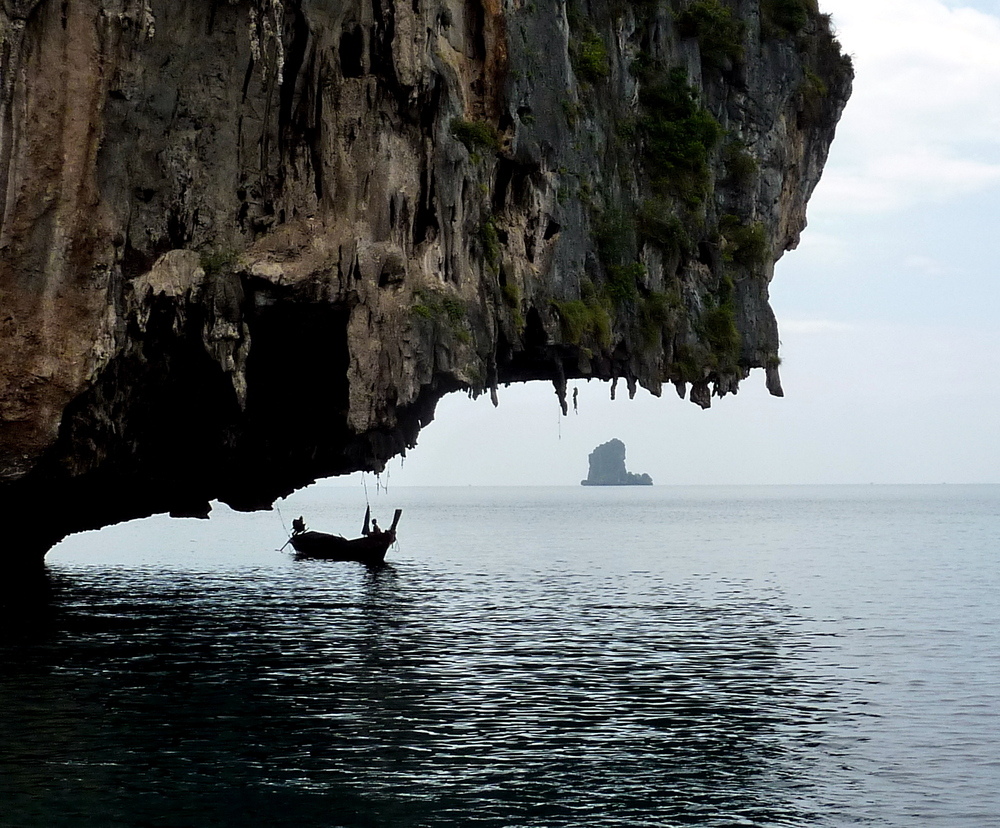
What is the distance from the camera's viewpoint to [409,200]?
2695 cm

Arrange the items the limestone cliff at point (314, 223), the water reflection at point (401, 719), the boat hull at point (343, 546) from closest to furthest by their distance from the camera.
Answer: the water reflection at point (401, 719)
the limestone cliff at point (314, 223)
the boat hull at point (343, 546)

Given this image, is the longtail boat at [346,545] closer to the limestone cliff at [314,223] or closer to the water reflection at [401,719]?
the limestone cliff at [314,223]

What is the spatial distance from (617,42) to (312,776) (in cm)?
2447

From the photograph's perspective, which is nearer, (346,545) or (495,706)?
(495,706)

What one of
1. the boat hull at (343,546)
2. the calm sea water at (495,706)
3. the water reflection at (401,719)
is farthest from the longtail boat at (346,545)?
the water reflection at (401,719)

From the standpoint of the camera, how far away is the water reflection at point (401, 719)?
50.2 ft

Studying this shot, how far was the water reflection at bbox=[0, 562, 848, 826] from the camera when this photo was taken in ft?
50.2

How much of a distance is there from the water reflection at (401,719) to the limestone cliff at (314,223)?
15.6 feet

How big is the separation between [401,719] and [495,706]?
6.32 feet

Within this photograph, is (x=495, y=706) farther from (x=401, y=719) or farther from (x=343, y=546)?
(x=343, y=546)

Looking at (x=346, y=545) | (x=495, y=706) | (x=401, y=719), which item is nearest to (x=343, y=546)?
(x=346, y=545)

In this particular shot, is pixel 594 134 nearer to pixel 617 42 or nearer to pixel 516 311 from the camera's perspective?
pixel 617 42

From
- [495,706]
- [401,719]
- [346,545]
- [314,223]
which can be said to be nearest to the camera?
[401,719]

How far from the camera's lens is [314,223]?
1024 inches
